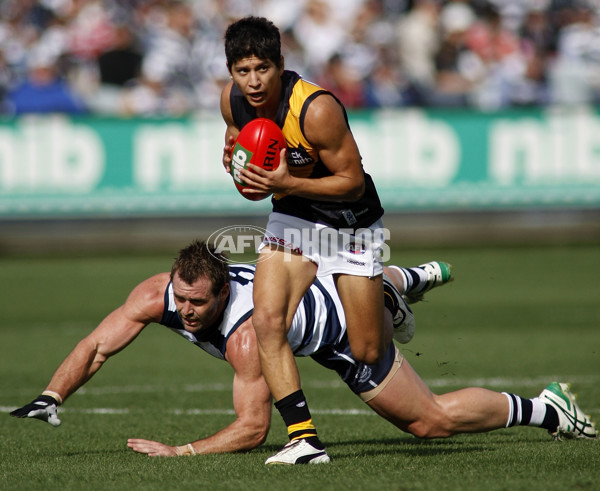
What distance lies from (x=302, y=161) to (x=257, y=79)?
0.55 metres

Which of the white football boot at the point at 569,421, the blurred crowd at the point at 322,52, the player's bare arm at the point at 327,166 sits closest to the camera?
the player's bare arm at the point at 327,166

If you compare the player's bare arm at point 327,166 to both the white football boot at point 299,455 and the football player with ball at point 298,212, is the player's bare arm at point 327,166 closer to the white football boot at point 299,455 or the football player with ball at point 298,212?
the football player with ball at point 298,212

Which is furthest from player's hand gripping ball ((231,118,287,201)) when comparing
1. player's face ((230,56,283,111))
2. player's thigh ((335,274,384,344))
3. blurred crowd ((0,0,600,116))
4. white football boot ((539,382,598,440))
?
blurred crowd ((0,0,600,116))

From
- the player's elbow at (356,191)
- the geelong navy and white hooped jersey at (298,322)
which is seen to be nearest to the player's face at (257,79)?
the player's elbow at (356,191)

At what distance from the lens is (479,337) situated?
11875mm

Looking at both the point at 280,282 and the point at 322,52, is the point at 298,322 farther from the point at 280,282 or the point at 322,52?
the point at 322,52

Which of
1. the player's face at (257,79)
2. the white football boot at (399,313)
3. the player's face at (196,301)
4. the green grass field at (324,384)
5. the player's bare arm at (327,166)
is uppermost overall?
the player's face at (257,79)

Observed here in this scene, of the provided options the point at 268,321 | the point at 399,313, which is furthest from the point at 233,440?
the point at 399,313

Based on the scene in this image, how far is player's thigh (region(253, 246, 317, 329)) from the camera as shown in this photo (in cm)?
568

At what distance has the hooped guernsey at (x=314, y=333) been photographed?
237 inches

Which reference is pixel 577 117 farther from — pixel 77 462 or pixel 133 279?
pixel 77 462

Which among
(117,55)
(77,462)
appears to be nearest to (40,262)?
(117,55)

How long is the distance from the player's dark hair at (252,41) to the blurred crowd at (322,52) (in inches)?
507

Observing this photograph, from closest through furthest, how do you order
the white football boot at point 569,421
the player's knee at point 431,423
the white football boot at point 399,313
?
the player's knee at point 431,423, the white football boot at point 569,421, the white football boot at point 399,313
